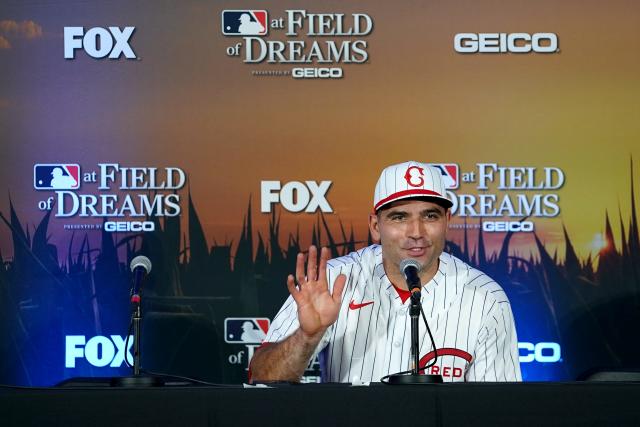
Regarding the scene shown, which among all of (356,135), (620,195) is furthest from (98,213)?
(620,195)

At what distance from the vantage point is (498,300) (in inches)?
149

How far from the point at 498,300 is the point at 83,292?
2.54 m

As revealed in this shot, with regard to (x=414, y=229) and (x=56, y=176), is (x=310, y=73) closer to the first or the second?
(x=56, y=176)

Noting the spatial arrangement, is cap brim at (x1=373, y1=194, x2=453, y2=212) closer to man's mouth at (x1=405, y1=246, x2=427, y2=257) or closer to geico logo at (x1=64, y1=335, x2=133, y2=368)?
man's mouth at (x1=405, y1=246, x2=427, y2=257)

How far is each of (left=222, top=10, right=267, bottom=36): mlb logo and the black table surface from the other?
10.5 feet

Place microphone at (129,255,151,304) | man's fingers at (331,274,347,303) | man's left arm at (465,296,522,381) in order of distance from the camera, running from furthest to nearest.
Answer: man's left arm at (465,296,522,381), man's fingers at (331,274,347,303), microphone at (129,255,151,304)

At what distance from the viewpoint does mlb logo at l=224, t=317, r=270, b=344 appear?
526cm

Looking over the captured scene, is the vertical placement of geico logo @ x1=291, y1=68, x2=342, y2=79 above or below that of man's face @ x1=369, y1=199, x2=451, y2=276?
above

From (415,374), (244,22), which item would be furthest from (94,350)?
(415,374)

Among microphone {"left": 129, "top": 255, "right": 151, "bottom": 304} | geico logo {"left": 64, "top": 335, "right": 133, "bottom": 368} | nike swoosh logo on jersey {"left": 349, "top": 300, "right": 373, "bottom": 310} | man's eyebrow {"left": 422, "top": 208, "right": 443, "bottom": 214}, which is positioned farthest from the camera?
geico logo {"left": 64, "top": 335, "right": 133, "bottom": 368}

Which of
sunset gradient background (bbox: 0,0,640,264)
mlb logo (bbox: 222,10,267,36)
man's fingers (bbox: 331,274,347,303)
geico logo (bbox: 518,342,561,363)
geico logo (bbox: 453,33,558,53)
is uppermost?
mlb logo (bbox: 222,10,267,36)

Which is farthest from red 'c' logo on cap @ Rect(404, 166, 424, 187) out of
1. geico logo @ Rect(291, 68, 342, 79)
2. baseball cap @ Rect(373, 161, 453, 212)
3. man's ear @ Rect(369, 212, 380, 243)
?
geico logo @ Rect(291, 68, 342, 79)

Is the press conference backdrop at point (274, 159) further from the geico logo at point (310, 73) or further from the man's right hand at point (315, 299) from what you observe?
the man's right hand at point (315, 299)

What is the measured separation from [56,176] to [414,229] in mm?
2469
